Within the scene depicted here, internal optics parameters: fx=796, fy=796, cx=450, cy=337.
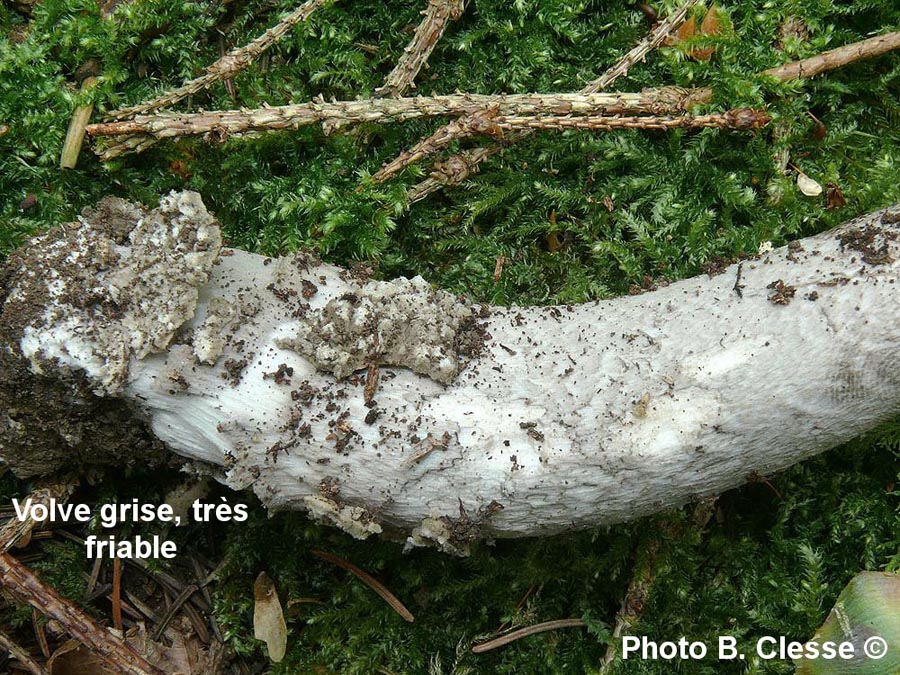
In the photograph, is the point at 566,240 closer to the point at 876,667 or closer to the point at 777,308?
the point at 777,308

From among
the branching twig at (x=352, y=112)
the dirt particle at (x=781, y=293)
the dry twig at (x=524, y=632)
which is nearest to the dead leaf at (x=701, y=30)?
the branching twig at (x=352, y=112)

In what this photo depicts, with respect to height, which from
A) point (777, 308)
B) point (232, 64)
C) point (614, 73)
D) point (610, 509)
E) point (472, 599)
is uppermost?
point (232, 64)

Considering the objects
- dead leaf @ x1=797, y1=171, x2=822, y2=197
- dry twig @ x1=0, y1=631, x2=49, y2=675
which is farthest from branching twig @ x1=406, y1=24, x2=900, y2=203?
dry twig @ x1=0, y1=631, x2=49, y2=675

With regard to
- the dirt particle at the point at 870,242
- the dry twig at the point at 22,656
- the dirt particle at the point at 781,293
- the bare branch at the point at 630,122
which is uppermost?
the bare branch at the point at 630,122

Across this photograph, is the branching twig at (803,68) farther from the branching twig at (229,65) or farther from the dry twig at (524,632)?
the dry twig at (524,632)

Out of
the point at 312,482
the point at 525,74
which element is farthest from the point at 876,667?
the point at 525,74

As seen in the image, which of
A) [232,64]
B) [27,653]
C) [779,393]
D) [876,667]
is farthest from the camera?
[232,64]

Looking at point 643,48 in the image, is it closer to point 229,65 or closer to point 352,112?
point 352,112

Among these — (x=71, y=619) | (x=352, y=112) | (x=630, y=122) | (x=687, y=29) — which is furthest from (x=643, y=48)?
(x=71, y=619)
